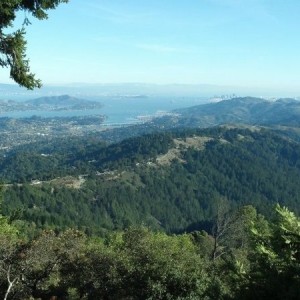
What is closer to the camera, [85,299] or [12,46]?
[12,46]

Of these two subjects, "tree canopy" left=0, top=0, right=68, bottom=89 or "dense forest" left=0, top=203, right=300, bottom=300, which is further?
"dense forest" left=0, top=203, right=300, bottom=300

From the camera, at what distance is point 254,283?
1236 cm

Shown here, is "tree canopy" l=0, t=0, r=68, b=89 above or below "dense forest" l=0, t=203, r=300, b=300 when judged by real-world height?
above

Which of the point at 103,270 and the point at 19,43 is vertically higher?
the point at 19,43

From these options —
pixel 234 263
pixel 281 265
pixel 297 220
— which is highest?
pixel 297 220

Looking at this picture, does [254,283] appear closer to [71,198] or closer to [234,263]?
[234,263]

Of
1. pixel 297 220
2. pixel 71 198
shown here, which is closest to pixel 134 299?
pixel 297 220

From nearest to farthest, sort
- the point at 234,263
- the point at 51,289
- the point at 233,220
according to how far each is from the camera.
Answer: the point at 234,263
the point at 51,289
the point at 233,220

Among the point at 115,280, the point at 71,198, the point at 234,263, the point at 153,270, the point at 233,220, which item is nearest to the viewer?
the point at 234,263

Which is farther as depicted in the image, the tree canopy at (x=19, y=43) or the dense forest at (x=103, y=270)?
the dense forest at (x=103, y=270)

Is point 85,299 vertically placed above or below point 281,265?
below

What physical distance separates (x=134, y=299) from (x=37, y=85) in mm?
17586

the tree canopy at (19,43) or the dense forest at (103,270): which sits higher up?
the tree canopy at (19,43)

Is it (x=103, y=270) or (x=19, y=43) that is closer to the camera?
(x=19, y=43)
